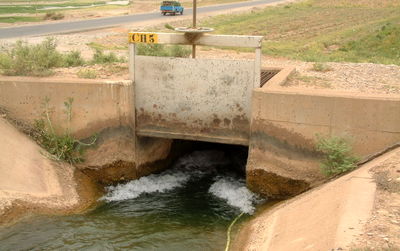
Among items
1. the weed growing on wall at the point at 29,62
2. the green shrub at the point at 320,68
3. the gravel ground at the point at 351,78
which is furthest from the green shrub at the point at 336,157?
→ the weed growing on wall at the point at 29,62

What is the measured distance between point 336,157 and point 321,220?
260 centimetres

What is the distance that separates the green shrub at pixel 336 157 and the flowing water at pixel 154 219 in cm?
161

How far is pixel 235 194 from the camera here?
33.6 ft

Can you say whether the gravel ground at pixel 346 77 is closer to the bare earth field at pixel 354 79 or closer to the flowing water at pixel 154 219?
the bare earth field at pixel 354 79

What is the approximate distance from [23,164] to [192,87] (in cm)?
370

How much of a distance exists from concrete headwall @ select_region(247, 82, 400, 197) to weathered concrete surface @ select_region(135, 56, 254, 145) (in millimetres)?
599

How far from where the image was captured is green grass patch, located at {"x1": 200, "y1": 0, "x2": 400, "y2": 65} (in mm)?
18750

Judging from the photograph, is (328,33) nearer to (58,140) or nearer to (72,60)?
(72,60)

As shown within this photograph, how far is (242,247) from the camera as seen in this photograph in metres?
7.68

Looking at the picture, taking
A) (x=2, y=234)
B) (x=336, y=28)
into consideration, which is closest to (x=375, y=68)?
(x=2, y=234)

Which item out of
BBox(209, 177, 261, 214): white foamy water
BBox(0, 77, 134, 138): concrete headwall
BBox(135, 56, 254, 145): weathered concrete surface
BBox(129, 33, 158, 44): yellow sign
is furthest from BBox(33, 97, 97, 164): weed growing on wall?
BBox(209, 177, 261, 214): white foamy water

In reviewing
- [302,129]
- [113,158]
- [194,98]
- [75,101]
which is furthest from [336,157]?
[75,101]

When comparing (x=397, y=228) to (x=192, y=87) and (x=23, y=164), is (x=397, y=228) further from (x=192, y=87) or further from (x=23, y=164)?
(x=23, y=164)

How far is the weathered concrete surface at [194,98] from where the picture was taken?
401 inches
